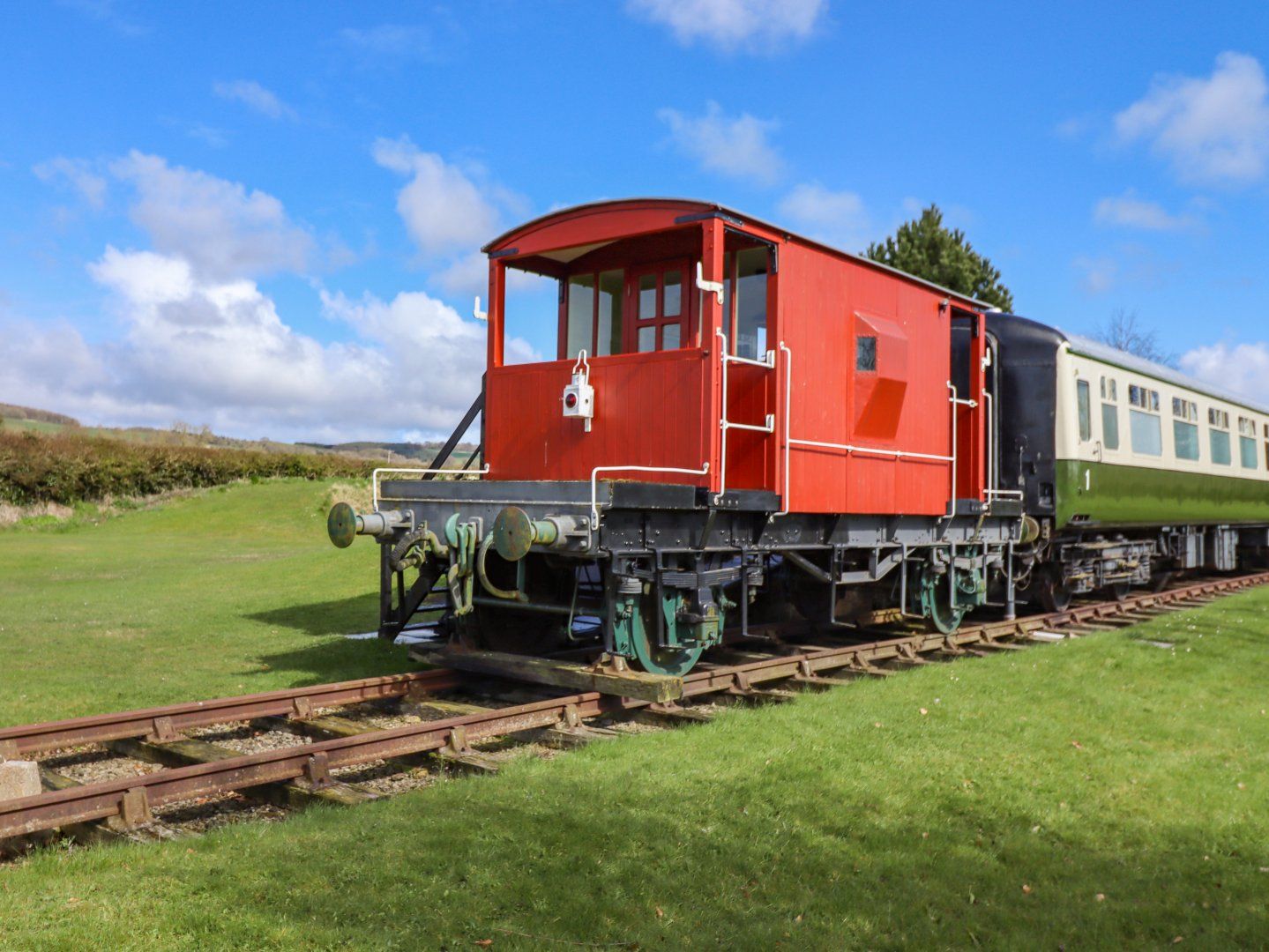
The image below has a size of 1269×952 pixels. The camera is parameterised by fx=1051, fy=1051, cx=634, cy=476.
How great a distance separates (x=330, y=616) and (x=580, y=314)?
671 centimetres

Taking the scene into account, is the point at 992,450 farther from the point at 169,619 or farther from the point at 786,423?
the point at 169,619

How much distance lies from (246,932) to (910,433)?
7661mm

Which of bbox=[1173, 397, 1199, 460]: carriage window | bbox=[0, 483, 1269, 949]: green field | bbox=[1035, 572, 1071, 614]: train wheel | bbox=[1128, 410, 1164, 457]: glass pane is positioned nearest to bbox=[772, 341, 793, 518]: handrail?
bbox=[0, 483, 1269, 949]: green field

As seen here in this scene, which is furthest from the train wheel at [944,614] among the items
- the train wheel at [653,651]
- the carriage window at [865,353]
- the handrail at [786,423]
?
the train wheel at [653,651]

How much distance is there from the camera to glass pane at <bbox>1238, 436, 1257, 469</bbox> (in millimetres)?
18688

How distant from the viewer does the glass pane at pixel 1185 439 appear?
1568 centimetres

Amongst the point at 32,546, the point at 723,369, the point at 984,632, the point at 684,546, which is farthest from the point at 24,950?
the point at 32,546

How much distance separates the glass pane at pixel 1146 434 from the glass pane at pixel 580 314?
851 cm

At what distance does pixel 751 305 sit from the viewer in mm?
8461

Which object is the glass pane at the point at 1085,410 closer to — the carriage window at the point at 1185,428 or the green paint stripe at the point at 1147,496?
the green paint stripe at the point at 1147,496

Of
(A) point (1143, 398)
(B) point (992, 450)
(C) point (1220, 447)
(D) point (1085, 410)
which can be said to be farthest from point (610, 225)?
(C) point (1220, 447)

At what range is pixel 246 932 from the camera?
378cm

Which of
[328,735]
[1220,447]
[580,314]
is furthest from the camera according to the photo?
[1220,447]

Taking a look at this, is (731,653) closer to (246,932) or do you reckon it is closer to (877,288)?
(877,288)
